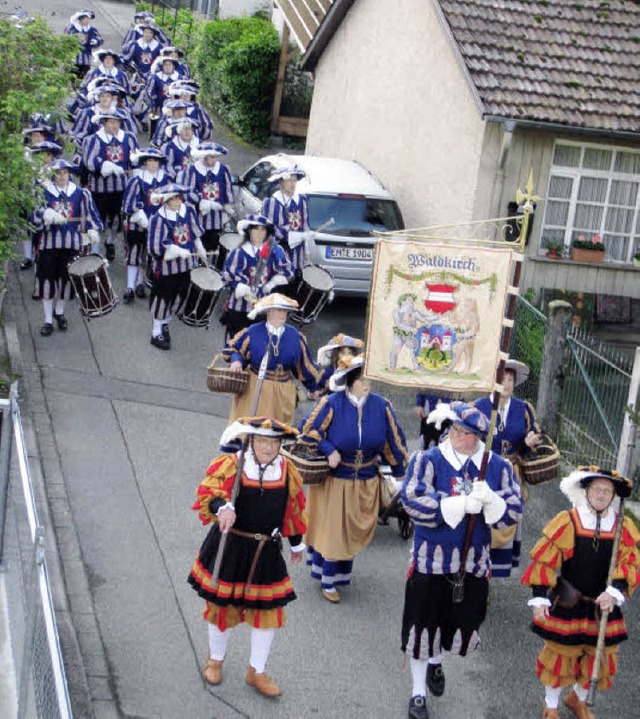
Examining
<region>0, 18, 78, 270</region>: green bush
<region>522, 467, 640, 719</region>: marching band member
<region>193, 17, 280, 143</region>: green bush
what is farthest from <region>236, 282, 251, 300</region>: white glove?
<region>193, 17, 280, 143</region>: green bush

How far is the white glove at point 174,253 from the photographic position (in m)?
14.4

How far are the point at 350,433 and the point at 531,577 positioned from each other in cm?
198

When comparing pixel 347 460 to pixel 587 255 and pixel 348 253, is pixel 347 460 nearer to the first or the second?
pixel 348 253

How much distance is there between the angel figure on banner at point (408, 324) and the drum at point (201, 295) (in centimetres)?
611

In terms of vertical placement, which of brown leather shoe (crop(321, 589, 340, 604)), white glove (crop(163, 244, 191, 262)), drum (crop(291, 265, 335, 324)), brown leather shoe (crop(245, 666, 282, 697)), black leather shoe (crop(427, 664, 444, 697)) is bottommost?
brown leather shoe (crop(245, 666, 282, 697))

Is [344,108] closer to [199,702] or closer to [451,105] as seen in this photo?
[451,105]

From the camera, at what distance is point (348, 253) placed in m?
16.1

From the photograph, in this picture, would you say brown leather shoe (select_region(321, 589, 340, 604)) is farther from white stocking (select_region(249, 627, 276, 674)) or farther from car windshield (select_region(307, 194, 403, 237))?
car windshield (select_region(307, 194, 403, 237))

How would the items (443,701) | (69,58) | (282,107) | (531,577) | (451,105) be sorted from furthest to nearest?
1. (282,107)
2. (451,105)
3. (69,58)
4. (443,701)
5. (531,577)

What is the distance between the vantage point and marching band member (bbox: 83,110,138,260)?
1719 centimetres

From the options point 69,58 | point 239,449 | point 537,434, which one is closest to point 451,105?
point 69,58

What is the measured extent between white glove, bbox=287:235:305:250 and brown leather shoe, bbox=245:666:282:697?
7.68 meters

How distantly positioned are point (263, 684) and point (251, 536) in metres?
0.95

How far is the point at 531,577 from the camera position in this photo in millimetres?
7910
